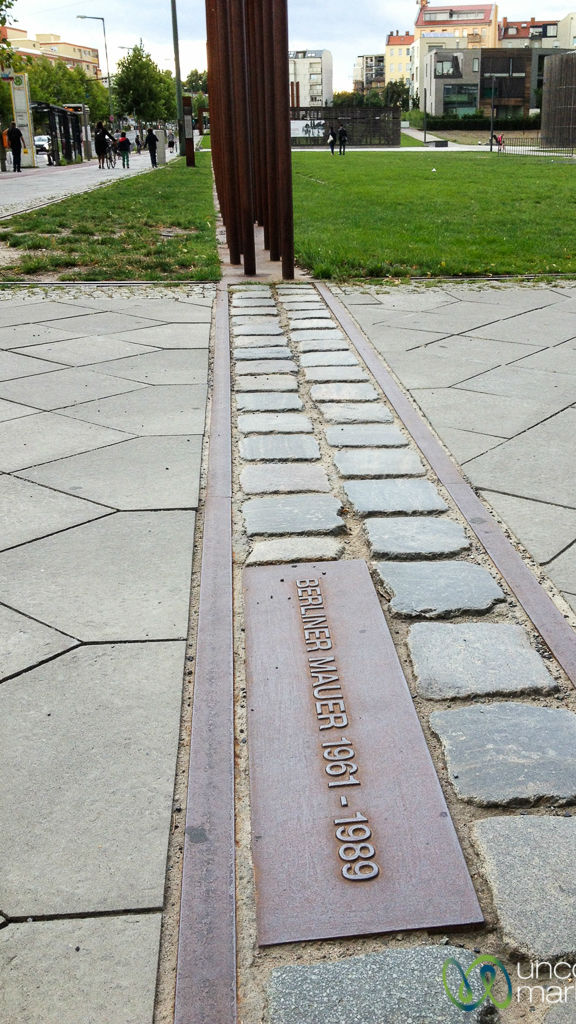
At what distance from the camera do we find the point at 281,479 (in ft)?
12.5

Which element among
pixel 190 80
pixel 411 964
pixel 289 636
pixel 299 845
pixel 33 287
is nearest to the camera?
pixel 411 964

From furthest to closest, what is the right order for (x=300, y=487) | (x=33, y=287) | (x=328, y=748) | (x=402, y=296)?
(x=33, y=287) → (x=402, y=296) → (x=300, y=487) → (x=328, y=748)

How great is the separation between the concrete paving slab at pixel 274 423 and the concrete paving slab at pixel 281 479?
475 millimetres

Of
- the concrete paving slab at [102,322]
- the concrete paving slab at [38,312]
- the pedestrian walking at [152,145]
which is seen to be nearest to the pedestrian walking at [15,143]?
the pedestrian walking at [152,145]

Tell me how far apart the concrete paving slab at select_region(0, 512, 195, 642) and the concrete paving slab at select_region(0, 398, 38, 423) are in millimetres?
1599

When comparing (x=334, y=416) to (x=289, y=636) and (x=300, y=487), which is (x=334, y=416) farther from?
(x=289, y=636)

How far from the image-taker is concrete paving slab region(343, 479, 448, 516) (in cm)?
349

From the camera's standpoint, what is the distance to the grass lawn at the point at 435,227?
9.59 m

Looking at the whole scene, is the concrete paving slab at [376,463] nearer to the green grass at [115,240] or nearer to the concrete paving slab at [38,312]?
the concrete paving slab at [38,312]

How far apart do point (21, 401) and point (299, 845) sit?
12.4 ft

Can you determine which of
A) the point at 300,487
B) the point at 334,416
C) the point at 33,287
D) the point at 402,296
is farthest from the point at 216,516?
the point at 33,287

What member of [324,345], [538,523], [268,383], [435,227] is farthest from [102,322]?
[435,227]

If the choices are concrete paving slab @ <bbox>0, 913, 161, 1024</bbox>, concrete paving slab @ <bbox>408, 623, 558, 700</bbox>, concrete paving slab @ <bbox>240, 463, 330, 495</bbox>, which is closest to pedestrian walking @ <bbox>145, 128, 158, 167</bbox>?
concrete paving slab @ <bbox>240, 463, 330, 495</bbox>

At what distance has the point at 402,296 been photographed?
825 centimetres
